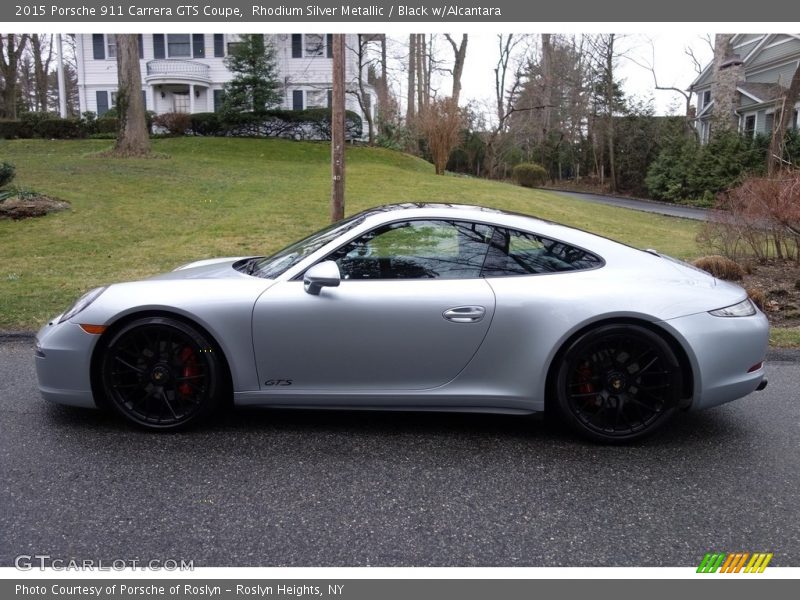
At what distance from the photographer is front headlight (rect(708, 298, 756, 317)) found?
3606 mm

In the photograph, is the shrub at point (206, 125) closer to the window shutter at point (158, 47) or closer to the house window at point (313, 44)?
the house window at point (313, 44)

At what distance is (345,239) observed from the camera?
381 centimetres

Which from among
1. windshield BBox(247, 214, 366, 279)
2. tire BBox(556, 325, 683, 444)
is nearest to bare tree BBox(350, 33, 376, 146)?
windshield BBox(247, 214, 366, 279)

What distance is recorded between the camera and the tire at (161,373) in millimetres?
3674

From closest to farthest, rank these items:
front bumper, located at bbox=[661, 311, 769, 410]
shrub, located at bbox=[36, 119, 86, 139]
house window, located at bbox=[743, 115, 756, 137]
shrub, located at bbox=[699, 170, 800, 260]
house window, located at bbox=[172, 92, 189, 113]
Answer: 1. front bumper, located at bbox=[661, 311, 769, 410]
2. shrub, located at bbox=[699, 170, 800, 260]
3. shrub, located at bbox=[36, 119, 86, 139]
4. house window, located at bbox=[743, 115, 756, 137]
5. house window, located at bbox=[172, 92, 189, 113]

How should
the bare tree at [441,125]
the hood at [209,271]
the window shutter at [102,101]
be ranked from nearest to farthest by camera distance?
1. the hood at [209,271]
2. the bare tree at [441,125]
3. the window shutter at [102,101]

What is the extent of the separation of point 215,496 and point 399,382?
1.16 metres

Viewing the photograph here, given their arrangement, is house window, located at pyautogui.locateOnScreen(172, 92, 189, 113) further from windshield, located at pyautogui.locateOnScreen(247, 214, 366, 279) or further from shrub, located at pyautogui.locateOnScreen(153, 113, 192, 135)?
windshield, located at pyautogui.locateOnScreen(247, 214, 366, 279)

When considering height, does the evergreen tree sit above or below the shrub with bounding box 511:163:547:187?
above

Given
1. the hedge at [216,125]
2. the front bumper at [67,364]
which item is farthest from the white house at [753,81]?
the front bumper at [67,364]

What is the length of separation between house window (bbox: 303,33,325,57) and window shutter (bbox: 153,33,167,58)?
26.2 ft

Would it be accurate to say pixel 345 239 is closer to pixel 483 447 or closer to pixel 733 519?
pixel 483 447

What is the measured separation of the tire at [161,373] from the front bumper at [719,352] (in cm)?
259

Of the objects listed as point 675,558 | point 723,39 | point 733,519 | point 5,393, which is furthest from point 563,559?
point 723,39
